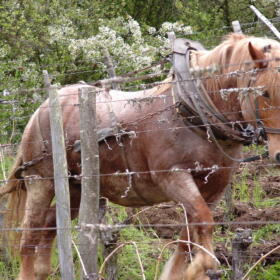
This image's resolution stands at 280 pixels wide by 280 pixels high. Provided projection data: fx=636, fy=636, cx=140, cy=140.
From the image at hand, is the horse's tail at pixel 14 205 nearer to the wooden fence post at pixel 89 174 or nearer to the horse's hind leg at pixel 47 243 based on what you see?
the horse's hind leg at pixel 47 243

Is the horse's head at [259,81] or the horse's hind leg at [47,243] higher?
the horse's head at [259,81]

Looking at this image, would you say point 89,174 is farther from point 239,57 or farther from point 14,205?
point 14,205

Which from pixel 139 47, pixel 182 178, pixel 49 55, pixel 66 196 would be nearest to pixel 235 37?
pixel 182 178

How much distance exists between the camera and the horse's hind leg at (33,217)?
210 inches

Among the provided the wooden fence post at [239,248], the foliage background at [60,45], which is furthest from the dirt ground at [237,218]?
the foliage background at [60,45]

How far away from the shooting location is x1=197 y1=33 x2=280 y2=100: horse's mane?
12.7 ft

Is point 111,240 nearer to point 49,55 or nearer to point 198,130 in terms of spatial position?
point 198,130

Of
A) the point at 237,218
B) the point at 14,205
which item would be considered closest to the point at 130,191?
the point at 14,205

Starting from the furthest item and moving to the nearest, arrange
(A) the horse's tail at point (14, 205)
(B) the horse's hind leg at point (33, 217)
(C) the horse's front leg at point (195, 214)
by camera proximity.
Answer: (A) the horse's tail at point (14, 205) < (B) the horse's hind leg at point (33, 217) < (C) the horse's front leg at point (195, 214)

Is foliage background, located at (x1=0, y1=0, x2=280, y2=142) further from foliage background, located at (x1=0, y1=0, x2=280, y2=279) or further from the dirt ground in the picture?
the dirt ground

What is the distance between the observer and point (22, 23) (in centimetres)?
810

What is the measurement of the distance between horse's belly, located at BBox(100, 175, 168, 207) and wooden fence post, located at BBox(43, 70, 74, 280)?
70 centimetres

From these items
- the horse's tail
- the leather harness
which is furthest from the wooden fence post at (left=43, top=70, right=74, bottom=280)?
the horse's tail

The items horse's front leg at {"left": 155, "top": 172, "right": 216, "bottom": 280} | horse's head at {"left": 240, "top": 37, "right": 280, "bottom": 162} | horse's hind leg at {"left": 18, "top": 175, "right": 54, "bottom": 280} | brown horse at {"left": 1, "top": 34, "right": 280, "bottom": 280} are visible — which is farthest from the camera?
horse's hind leg at {"left": 18, "top": 175, "right": 54, "bottom": 280}
